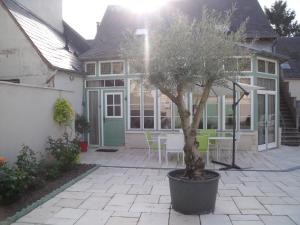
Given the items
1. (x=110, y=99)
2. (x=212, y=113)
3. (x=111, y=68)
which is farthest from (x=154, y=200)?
(x=111, y=68)

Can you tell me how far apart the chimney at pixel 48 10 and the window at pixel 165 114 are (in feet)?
19.8

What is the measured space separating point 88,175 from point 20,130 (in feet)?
5.89

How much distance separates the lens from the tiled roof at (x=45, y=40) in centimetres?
973

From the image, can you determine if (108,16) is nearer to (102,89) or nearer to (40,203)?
(102,89)

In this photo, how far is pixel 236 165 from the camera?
331 inches

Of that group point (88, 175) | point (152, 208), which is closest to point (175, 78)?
point (152, 208)

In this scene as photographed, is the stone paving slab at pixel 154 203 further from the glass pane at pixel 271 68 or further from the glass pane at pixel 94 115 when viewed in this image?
the glass pane at pixel 271 68

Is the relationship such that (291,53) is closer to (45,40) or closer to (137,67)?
(45,40)

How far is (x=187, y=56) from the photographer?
4.80 m

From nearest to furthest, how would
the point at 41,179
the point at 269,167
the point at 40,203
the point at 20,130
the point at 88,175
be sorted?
the point at 40,203 → the point at 41,179 → the point at 20,130 → the point at 88,175 → the point at 269,167

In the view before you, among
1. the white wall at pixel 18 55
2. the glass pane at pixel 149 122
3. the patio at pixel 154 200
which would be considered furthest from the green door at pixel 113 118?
the patio at pixel 154 200

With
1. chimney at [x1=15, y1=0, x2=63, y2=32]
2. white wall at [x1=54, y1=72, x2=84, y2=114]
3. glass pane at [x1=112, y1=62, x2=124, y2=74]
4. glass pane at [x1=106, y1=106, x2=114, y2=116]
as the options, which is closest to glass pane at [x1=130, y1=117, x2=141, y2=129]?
glass pane at [x1=106, y1=106, x2=114, y2=116]

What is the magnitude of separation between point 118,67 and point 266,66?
5.08 m

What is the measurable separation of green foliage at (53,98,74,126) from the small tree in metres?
3.66
